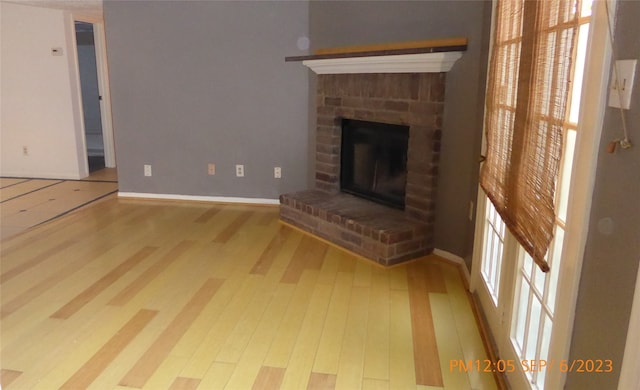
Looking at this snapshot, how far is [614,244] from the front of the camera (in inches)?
44.6

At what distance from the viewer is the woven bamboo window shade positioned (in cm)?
140

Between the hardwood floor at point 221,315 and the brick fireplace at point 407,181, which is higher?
the brick fireplace at point 407,181

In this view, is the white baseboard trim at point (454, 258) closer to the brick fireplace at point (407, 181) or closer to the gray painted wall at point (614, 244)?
the brick fireplace at point (407, 181)

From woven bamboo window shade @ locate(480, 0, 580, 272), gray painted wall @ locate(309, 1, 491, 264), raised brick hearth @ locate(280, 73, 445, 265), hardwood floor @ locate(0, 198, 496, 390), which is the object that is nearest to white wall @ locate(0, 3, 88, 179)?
hardwood floor @ locate(0, 198, 496, 390)

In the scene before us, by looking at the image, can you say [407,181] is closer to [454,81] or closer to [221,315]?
[454,81]

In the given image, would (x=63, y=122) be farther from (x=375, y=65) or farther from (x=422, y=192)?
(x=422, y=192)

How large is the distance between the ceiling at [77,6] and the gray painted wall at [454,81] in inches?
115

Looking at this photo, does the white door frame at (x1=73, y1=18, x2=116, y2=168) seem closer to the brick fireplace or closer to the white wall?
the white wall

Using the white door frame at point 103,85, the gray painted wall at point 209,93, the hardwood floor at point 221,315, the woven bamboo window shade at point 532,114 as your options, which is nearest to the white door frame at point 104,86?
the white door frame at point 103,85

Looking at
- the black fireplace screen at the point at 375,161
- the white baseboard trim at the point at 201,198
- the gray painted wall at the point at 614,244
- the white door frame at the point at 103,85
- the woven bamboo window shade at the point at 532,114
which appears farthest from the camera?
the white door frame at the point at 103,85

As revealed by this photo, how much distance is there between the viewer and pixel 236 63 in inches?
181

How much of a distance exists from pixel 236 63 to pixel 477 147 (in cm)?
255

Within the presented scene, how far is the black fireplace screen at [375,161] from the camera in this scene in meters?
3.81

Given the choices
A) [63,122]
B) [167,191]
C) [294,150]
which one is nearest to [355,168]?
[294,150]
